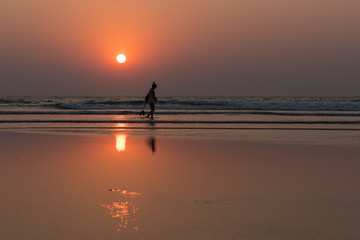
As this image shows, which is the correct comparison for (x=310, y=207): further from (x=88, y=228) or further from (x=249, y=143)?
(x=249, y=143)

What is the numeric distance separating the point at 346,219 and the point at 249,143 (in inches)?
258

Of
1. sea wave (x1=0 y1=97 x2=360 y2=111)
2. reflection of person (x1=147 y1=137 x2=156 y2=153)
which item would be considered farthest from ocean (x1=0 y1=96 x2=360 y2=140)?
reflection of person (x1=147 y1=137 x2=156 y2=153)

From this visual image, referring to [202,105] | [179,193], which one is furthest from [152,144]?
[202,105]

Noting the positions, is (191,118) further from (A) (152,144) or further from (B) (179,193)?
(B) (179,193)

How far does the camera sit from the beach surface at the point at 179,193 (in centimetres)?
388

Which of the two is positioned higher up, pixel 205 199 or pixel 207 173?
pixel 207 173

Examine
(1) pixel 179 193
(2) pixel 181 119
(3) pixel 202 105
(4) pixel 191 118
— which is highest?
(3) pixel 202 105

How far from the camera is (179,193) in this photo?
522 cm

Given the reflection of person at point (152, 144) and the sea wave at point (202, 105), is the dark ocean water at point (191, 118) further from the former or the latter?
the reflection of person at point (152, 144)

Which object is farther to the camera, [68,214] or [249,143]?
[249,143]

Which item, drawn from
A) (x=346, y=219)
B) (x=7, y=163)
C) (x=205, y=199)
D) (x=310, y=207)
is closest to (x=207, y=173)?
(x=205, y=199)

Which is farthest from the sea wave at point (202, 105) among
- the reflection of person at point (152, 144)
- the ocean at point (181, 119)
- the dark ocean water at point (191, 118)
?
the reflection of person at point (152, 144)

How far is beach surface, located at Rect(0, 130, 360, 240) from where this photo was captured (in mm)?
3877

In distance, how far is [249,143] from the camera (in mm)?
10703
